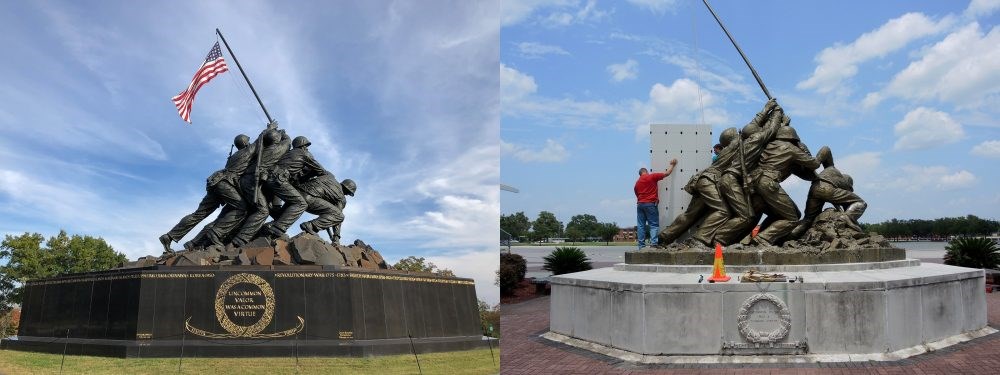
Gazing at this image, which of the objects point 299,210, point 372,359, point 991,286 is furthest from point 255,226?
point 991,286

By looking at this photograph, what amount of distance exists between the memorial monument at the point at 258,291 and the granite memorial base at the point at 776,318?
5723mm

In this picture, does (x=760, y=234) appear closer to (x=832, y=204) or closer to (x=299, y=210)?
(x=832, y=204)

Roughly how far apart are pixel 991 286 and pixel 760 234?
10.5m

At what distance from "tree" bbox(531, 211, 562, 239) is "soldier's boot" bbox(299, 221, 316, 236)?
1632 inches

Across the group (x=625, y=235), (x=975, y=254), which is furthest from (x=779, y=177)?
(x=625, y=235)

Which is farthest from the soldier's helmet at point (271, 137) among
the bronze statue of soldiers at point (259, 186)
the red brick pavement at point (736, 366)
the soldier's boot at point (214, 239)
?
the red brick pavement at point (736, 366)

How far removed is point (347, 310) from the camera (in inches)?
505

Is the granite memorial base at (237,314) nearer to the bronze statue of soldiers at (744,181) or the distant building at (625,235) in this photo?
the bronze statue of soldiers at (744,181)

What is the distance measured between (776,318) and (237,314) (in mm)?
9202

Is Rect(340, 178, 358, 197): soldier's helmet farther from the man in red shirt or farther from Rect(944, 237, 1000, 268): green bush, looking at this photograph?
Rect(944, 237, 1000, 268): green bush

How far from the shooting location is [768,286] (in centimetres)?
830

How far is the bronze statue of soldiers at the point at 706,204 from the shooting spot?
1081 centimetres

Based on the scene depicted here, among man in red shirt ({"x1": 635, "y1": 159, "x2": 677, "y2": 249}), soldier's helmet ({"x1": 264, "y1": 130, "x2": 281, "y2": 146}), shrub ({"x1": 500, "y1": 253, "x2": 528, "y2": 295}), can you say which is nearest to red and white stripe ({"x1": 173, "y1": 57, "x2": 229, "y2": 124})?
soldier's helmet ({"x1": 264, "y1": 130, "x2": 281, "y2": 146})

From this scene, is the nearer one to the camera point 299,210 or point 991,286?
point 299,210
